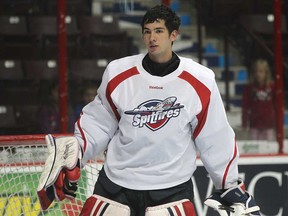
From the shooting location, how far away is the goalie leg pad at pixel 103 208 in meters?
3.16

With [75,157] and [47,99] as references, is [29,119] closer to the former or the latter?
[47,99]

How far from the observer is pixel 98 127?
333cm

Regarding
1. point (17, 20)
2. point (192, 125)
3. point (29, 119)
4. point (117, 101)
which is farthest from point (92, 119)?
point (17, 20)

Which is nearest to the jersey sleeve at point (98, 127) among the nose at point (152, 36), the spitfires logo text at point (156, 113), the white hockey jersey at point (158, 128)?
the white hockey jersey at point (158, 128)

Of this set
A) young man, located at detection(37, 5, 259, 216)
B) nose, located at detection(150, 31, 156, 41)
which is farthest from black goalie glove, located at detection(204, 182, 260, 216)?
nose, located at detection(150, 31, 156, 41)

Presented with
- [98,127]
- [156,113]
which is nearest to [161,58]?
[156,113]

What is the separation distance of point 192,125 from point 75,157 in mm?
435

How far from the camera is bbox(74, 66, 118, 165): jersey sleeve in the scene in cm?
331

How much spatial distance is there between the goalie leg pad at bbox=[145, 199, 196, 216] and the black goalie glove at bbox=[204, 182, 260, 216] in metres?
0.13

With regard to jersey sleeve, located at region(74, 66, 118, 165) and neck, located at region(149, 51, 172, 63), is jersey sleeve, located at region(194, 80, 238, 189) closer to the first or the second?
neck, located at region(149, 51, 172, 63)

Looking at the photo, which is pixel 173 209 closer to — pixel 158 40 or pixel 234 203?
pixel 234 203

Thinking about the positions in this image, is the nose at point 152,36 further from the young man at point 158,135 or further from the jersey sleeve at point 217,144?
the jersey sleeve at point 217,144

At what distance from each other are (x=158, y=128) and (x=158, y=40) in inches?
12.4

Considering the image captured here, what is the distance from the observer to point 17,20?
5.57m
